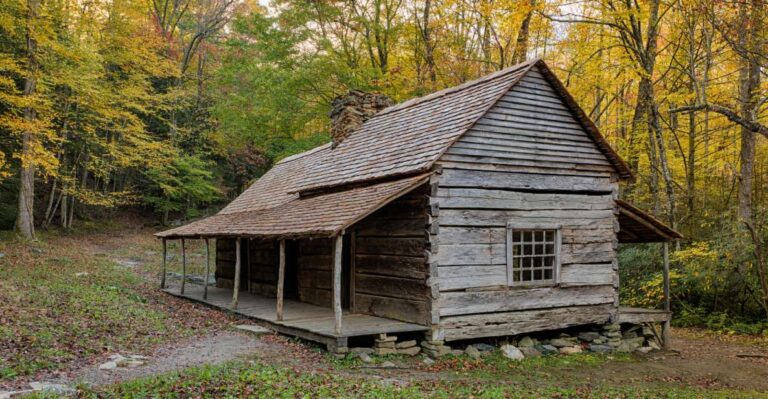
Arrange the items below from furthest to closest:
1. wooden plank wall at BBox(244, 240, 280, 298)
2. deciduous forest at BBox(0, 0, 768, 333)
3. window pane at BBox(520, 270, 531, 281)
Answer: wooden plank wall at BBox(244, 240, 280, 298) < deciduous forest at BBox(0, 0, 768, 333) < window pane at BBox(520, 270, 531, 281)

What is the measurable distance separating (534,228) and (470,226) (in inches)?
62.2

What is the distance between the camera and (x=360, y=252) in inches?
489

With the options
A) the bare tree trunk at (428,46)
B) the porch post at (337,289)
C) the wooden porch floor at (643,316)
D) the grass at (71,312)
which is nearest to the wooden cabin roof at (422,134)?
the porch post at (337,289)

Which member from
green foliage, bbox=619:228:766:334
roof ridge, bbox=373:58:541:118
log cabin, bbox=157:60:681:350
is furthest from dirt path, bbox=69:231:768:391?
roof ridge, bbox=373:58:541:118

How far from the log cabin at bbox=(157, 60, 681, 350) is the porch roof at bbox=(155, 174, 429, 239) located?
5 centimetres

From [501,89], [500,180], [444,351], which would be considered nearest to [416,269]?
[444,351]

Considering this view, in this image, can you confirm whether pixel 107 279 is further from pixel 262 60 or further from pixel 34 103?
pixel 262 60

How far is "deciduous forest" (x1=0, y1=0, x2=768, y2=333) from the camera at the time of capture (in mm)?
15367

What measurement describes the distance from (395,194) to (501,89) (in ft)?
11.4

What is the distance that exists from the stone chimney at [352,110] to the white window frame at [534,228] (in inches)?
272

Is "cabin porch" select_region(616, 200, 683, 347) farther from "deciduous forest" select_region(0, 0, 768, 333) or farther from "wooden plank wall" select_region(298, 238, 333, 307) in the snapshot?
"wooden plank wall" select_region(298, 238, 333, 307)

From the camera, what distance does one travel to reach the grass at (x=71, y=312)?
857 centimetres

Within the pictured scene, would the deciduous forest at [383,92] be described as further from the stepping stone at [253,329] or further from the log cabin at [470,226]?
the stepping stone at [253,329]

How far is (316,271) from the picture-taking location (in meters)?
13.9
